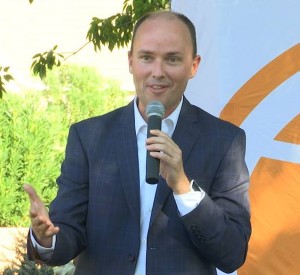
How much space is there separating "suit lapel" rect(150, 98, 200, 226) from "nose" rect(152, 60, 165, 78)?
24cm

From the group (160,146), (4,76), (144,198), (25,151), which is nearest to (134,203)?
(144,198)

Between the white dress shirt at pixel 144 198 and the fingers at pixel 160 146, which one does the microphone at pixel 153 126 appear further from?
the white dress shirt at pixel 144 198

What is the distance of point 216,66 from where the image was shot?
3.90m

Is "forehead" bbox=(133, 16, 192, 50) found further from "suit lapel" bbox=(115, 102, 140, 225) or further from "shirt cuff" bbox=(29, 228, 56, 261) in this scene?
"shirt cuff" bbox=(29, 228, 56, 261)

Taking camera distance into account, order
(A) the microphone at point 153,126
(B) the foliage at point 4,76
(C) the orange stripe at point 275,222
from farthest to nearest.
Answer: (B) the foliage at point 4,76 < (C) the orange stripe at point 275,222 < (A) the microphone at point 153,126

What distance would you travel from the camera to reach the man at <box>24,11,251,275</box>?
2.61m

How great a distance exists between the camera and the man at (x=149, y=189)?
261 cm

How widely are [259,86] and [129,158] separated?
1388 millimetres

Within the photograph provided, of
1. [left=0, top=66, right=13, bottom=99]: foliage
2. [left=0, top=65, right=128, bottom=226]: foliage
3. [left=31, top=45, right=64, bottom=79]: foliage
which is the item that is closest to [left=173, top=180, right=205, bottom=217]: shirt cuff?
[left=0, top=66, right=13, bottom=99]: foliage

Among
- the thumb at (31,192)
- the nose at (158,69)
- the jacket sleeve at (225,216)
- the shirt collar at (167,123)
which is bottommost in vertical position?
the jacket sleeve at (225,216)

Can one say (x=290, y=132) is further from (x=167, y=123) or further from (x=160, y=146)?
(x=160, y=146)

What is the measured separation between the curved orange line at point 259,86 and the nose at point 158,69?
4.29 feet

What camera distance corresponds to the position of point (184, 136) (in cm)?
275

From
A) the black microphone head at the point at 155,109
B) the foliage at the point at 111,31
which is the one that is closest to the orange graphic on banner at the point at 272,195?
the black microphone head at the point at 155,109
